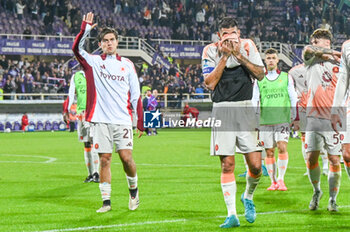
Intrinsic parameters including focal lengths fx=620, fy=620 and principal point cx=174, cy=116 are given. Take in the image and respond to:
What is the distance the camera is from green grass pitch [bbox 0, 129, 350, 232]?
684cm

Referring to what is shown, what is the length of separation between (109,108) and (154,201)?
5.58 ft

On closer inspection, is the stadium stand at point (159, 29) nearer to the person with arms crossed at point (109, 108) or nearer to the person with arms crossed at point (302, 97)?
the person with arms crossed at point (302, 97)

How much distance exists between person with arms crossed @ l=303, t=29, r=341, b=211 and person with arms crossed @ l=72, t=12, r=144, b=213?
2.24m

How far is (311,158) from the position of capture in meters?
7.89

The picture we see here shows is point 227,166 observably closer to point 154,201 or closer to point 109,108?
point 109,108

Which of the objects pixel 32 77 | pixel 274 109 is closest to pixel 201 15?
pixel 32 77

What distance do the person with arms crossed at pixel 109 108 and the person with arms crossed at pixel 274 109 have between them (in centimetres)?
310

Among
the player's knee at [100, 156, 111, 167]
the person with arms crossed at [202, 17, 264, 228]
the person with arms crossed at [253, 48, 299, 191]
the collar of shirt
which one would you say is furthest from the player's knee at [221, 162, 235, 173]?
the collar of shirt

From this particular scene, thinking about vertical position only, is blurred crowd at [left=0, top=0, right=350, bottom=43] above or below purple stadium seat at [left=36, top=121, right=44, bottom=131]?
above

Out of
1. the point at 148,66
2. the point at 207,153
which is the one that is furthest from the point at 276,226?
the point at 148,66

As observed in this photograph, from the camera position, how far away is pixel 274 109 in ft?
34.7

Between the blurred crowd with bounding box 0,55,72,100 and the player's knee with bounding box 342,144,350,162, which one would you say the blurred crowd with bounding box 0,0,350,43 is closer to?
the blurred crowd with bounding box 0,55,72,100

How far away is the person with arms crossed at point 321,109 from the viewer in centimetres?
774

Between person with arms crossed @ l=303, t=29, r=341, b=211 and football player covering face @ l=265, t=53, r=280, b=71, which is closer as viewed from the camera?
person with arms crossed @ l=303, t=29, r=341, b=211
